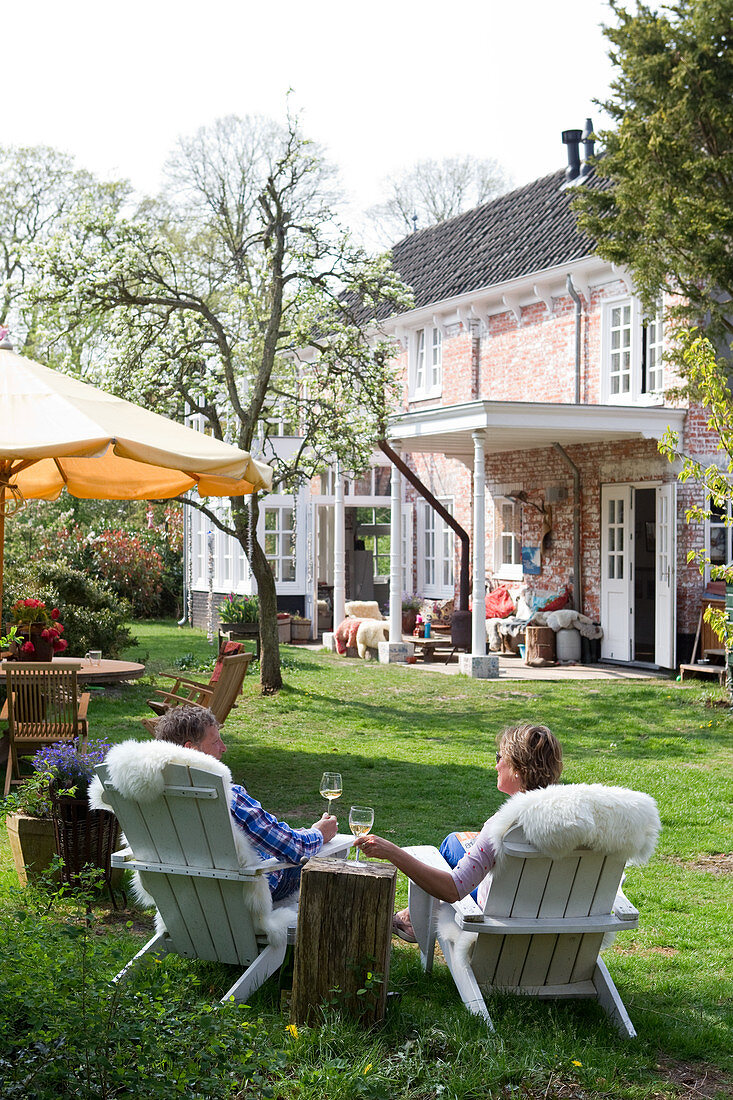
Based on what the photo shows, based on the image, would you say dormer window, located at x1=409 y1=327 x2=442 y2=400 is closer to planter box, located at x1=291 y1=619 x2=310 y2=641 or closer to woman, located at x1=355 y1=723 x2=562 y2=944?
planter box, located at x1=291 y1=619 x2=310 y2=641

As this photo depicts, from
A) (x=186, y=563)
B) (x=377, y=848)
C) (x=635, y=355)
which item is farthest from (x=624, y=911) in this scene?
(x=186, y=563)

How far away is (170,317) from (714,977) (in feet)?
32.8

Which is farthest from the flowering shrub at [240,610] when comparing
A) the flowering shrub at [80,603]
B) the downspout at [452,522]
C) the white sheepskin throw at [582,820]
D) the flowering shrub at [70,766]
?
the white sheepskin throw at [582,820]

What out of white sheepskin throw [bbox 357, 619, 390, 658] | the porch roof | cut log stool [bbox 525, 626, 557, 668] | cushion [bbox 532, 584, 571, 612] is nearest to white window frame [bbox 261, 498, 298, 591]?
white sheepskin throw [bbox 357, 619, 390, 658]

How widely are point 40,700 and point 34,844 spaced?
228 centimetres

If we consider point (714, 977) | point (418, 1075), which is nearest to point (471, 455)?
point (714, 977)

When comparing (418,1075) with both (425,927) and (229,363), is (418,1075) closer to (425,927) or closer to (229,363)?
(425,927)

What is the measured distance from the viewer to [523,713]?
1161cm

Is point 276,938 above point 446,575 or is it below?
below

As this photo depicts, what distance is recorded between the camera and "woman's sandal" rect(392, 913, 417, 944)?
15.3ft

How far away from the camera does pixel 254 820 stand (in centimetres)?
416

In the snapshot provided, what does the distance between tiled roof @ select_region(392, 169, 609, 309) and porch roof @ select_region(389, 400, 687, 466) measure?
9.39ft

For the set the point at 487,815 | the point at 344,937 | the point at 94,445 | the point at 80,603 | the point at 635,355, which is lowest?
the point at 487,815

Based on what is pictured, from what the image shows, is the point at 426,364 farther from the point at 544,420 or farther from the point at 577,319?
the point at 544,420
